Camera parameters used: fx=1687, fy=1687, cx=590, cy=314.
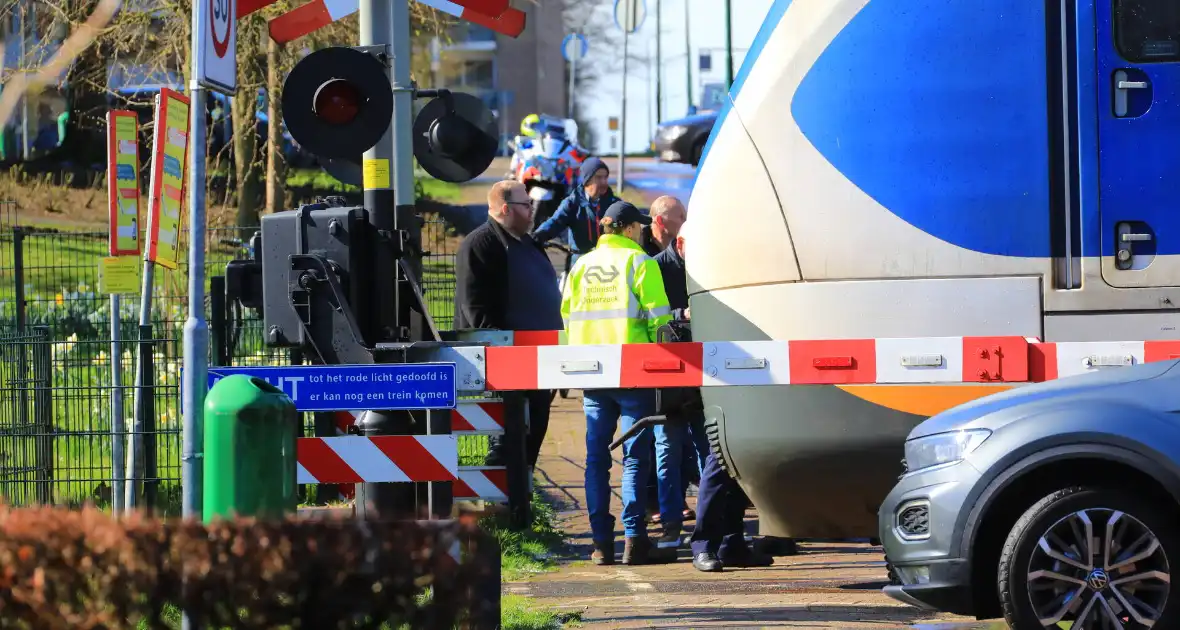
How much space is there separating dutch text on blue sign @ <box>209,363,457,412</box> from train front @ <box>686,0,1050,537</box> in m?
1.34

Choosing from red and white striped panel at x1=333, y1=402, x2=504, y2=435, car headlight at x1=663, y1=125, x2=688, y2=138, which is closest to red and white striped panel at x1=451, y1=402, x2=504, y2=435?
red and white striped panel at x1=333, y1=402, x2=504, y2=435

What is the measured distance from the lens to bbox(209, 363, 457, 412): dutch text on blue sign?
24.3 feet

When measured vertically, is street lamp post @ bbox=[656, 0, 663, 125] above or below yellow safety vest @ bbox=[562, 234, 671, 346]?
above

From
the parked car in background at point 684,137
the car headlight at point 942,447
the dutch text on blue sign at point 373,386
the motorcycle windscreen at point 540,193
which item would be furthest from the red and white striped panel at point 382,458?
the parked car in background at point 684,137

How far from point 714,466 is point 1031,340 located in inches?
92.2

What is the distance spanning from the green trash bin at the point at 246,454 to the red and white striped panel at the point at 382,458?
91.4 inches

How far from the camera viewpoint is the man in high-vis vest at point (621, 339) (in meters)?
9.15

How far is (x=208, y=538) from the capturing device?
4051 mm

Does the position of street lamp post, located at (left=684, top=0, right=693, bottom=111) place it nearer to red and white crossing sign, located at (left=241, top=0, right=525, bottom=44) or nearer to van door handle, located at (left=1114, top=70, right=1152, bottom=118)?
red and white crossing sign, located at (left=241, top=0, right=525, bottom=44)

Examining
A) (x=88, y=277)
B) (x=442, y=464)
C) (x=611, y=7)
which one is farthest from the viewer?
(x=611, y=7)

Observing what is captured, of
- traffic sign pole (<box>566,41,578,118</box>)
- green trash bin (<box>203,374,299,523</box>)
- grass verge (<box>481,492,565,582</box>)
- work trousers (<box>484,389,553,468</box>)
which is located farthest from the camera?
traffic sign pole (<box>566,41,578,118</box>)

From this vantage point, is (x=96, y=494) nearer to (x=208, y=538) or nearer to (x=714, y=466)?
(x=714, y=466)

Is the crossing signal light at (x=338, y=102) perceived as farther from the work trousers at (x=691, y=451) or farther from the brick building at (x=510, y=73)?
the brick building at (x=510, y=73)

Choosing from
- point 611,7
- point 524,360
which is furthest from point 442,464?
point 611,7
